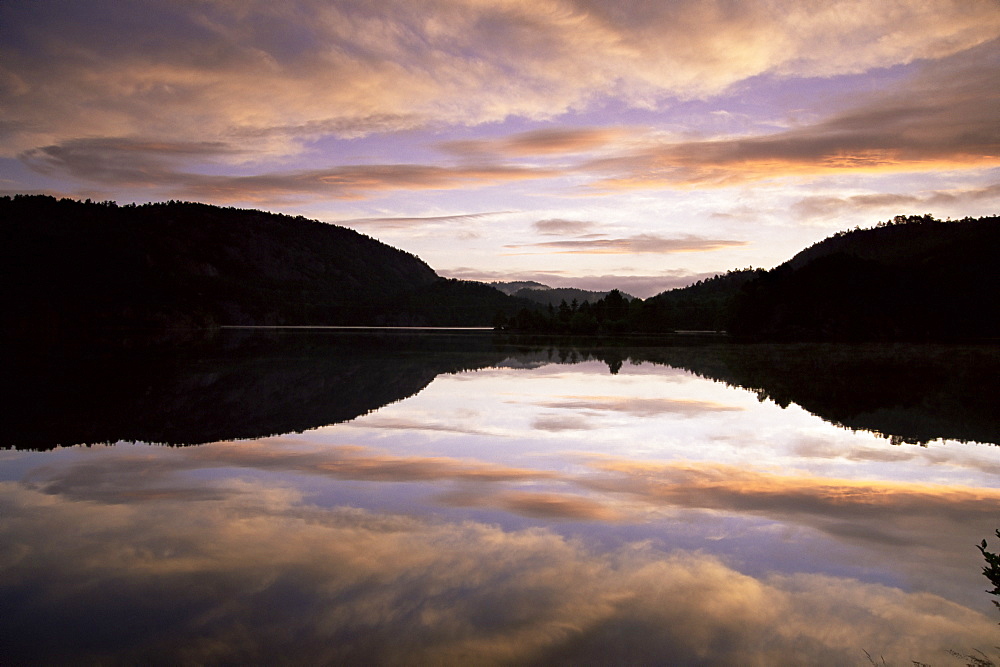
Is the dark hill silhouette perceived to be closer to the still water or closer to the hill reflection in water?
the hill reflection in water

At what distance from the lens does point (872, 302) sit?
4373 inches

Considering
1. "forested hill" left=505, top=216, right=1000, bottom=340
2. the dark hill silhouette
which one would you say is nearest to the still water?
the dark hill silhouette

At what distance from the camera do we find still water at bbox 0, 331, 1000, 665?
23.5 feet

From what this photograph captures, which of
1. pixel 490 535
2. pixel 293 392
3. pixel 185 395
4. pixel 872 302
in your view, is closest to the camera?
pixel 490 535

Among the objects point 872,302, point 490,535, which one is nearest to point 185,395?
point 490,535

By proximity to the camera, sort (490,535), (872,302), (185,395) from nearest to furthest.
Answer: (490,535), (185,395), (872,302)

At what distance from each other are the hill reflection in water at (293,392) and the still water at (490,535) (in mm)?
251

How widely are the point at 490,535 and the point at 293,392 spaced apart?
20.6 meters

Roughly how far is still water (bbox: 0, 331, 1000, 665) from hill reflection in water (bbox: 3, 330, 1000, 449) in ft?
0.82

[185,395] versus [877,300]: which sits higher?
[877,300]

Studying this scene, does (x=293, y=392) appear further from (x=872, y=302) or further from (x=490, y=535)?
(x=872, y=302)

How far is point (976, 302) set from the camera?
367ft

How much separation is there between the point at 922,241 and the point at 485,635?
217 meters

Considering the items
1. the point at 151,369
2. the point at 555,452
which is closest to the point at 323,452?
the point at 555,452
